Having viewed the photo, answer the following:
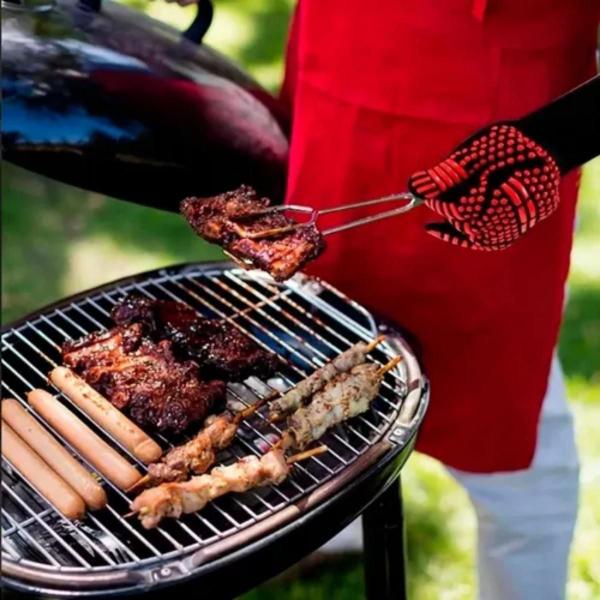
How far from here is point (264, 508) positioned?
1.93 metres

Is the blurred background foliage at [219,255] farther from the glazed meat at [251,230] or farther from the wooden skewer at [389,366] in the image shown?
the glazed meat at [251,230]

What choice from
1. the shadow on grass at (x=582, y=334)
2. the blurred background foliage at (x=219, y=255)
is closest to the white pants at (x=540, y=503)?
the blurred background foliage at (x=219, y=255)

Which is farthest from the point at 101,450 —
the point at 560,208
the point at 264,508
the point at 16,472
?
the point at 560,208

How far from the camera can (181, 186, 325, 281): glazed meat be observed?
2.09 m

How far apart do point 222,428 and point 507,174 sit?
2.36ft

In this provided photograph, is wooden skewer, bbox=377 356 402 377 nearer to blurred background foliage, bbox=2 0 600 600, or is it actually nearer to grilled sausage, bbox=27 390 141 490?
grilled sausage, bbox=27 390 141 490

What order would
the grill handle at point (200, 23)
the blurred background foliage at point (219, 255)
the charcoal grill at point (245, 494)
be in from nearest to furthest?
the charcoal grill at point (245, 494)
the grill handle at point (200, 23)
the blurred background foliage at point (219, 255)

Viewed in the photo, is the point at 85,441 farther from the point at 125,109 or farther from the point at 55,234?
the point at 55,234

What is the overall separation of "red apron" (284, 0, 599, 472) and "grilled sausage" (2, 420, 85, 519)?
95cm

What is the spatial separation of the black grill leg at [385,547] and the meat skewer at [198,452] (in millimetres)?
392

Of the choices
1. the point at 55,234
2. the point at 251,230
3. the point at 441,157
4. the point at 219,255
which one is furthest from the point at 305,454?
the point at 55,234

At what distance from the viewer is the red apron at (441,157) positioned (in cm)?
233

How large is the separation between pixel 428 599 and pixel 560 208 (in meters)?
1.32

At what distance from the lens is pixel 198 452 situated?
1.98 metres
